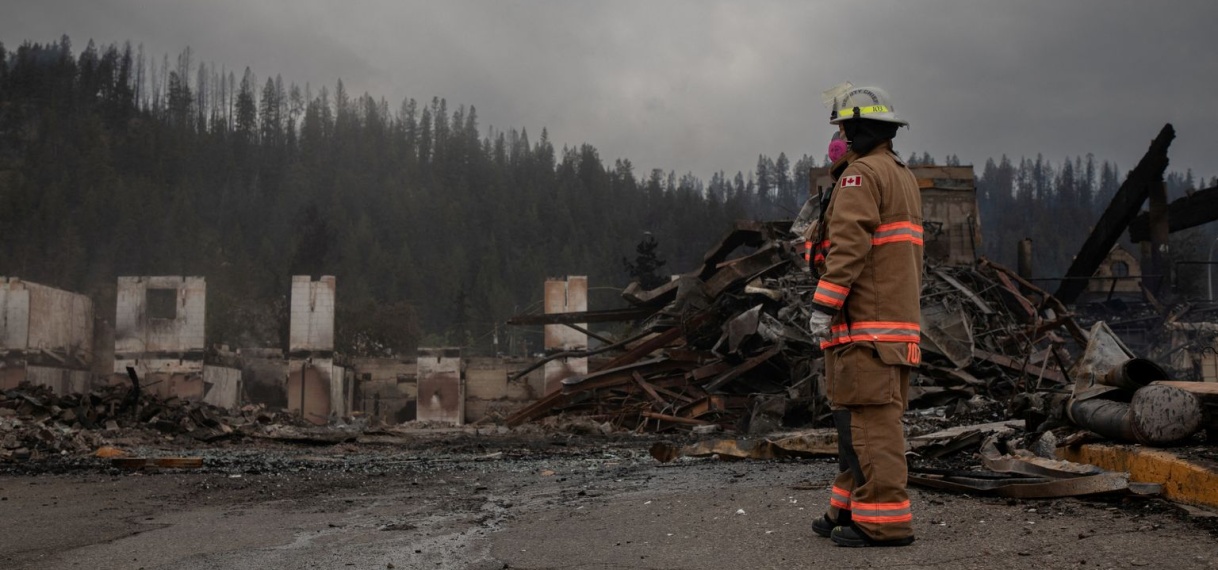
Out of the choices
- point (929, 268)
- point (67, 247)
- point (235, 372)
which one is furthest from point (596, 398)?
point (67, 247)

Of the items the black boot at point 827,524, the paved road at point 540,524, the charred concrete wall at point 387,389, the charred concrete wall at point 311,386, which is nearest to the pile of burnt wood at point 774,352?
the paved road at point 540,524

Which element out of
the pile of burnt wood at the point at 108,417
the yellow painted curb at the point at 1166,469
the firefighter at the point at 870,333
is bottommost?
the pile of burnt wood at the point at 108,417

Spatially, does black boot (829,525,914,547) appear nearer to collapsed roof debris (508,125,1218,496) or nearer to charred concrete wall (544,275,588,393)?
collapsed roof debris (508,125,1218,496)

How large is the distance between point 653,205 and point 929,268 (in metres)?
108

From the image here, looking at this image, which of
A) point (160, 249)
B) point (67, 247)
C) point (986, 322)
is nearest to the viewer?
point (986, 322)

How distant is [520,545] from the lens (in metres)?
4.34

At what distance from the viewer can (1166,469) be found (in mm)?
4387

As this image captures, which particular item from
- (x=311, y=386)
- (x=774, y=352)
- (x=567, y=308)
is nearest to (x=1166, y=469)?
(x=774, y=352)

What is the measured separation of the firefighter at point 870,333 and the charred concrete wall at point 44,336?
33.8 m

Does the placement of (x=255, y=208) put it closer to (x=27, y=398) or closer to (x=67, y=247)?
(x=67, y=247)

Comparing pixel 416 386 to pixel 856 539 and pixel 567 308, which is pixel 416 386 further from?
pixel 856 539

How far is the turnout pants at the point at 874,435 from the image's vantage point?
378cm

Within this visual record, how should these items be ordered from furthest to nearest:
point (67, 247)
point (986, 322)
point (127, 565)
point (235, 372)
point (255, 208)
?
point (255, 208)
point (67, 247)
point (235, 372)
point (986, 322)
point (127, 565)

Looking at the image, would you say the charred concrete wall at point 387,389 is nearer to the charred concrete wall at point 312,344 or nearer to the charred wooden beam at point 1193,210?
the charred concrete wall at point 312,344
